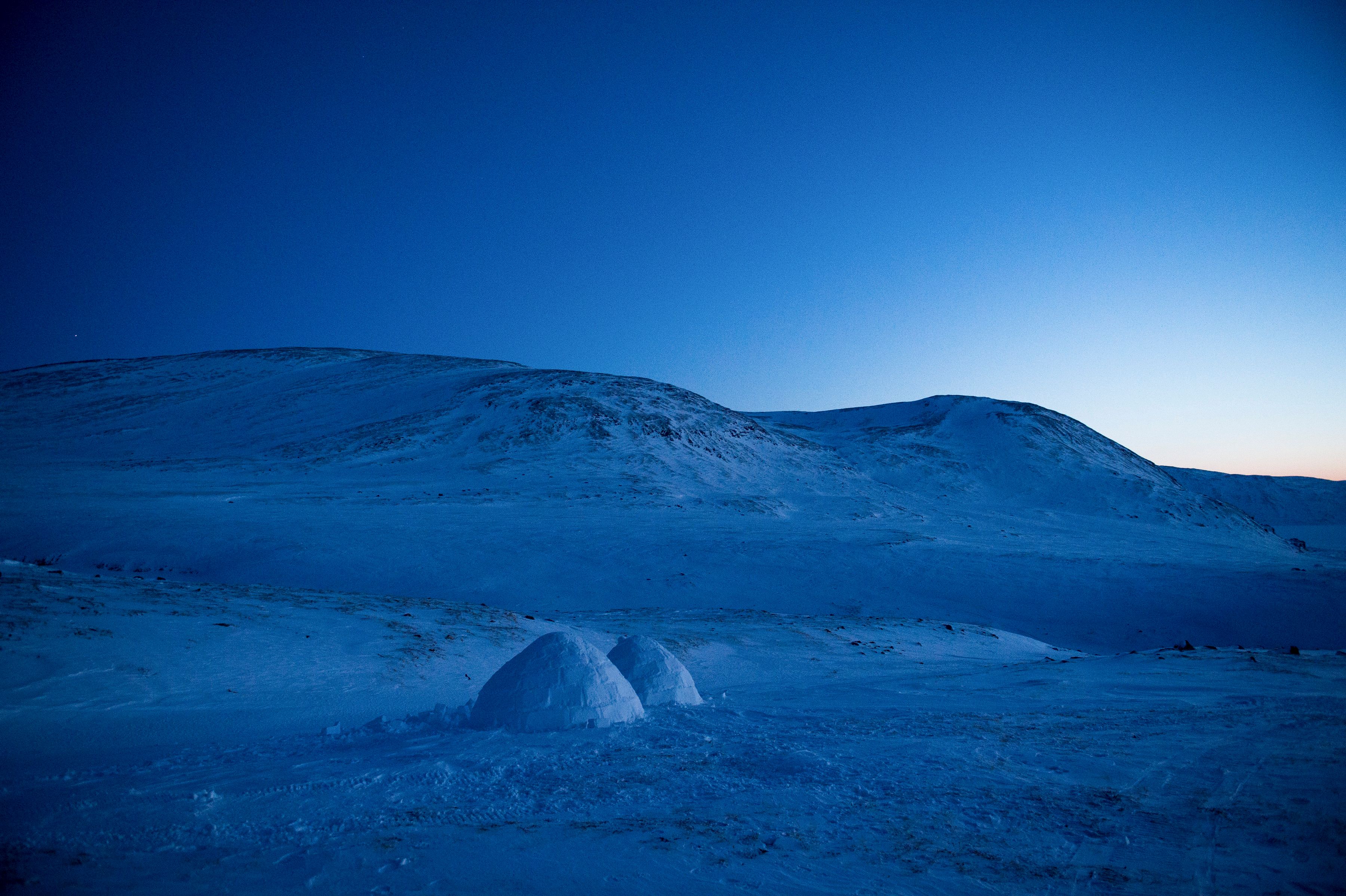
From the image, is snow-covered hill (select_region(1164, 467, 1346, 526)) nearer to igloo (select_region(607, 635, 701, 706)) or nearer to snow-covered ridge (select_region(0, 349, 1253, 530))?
snow-covered ridge (select_region(0, 349, 1253, 530))

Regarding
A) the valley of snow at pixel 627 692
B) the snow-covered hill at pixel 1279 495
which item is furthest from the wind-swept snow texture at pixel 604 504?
the snow-covered hill at pixel 1279 495

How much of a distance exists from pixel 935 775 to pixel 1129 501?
4541 cm

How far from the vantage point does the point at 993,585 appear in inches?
880

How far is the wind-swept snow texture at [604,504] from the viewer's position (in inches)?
787

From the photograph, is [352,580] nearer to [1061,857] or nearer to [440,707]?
[440,707]

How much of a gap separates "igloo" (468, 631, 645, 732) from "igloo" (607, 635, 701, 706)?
631 mm


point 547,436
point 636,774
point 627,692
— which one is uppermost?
point 547,436

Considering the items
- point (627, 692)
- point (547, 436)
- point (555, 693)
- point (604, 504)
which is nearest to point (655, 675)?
point (627, 692)

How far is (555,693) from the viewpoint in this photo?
8.21 meters

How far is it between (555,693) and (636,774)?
189cm

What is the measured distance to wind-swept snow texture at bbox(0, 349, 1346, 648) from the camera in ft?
65.6

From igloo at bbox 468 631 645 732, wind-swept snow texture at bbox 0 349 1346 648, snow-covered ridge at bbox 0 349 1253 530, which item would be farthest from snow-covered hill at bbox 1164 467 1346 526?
igloo at bbox 468 631 645 732

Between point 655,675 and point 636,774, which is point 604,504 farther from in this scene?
point 636,774

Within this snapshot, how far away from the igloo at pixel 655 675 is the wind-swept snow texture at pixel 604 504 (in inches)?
363
